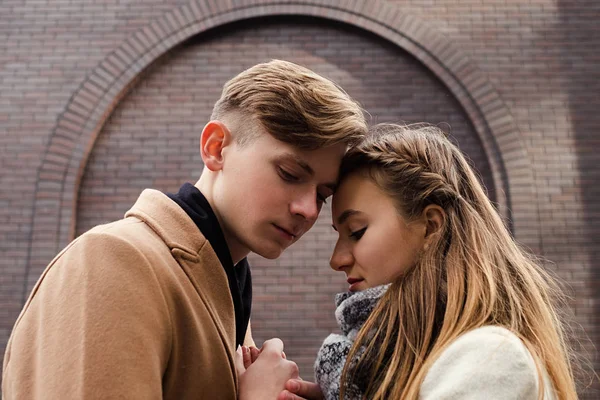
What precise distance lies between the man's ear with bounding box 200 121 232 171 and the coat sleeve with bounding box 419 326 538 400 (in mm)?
845

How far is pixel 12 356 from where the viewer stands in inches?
53.2

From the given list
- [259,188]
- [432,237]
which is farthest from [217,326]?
[432,237]

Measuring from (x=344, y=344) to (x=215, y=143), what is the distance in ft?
2.31

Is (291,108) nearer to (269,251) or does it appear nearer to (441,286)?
(269,251)

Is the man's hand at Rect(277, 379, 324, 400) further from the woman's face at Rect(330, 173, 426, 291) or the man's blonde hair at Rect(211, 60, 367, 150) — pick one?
the man's blonde hair at Rect(211, 60, 367, 150)

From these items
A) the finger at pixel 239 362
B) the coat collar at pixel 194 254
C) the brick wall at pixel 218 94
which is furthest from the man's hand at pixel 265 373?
the brick wall at pixel 218 94

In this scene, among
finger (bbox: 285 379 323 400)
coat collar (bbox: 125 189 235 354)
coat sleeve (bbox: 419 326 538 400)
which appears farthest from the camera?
finger (bbox: 285 379 323 400)

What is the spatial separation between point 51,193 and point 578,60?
485 cm

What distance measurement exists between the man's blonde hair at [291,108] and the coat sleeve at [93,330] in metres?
0.55

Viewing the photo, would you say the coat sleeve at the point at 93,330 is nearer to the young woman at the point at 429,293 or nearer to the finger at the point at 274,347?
the finger at the point at 274,347

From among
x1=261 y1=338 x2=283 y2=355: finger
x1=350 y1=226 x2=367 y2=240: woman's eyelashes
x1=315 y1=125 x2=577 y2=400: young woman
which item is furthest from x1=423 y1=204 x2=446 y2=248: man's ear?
x1=261 y1=338 x2=283 y2=355: finger

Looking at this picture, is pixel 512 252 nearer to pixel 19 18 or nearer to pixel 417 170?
pixel 417 170

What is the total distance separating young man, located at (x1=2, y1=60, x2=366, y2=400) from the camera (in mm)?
1264

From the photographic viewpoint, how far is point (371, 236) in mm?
1789
